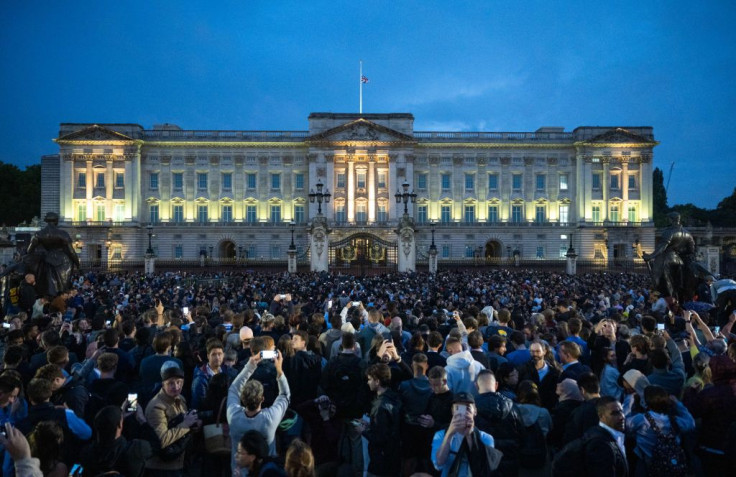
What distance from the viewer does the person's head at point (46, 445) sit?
406 centimetres

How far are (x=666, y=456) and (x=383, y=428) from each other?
2.82m

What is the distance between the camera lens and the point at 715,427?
5.32m

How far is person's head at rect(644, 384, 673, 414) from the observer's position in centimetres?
488

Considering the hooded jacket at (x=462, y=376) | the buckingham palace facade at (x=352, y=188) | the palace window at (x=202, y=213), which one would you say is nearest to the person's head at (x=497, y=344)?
the hooded jacket at (x=462, y=376)

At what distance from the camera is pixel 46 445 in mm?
4066

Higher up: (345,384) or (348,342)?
(348,342)

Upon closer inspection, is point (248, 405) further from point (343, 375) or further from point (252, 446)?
point (343, 375)

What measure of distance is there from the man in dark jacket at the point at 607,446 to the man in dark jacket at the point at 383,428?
76.3 inches

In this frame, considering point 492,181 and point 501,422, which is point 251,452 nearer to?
point 501,422

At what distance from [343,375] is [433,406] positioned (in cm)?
144

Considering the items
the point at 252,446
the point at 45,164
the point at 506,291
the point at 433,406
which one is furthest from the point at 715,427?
the point at 45,164

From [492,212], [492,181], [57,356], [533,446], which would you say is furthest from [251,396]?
[492,181]

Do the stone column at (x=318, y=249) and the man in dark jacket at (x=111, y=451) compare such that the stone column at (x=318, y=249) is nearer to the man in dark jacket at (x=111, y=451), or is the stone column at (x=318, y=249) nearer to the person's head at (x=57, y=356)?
the person's head at (x=57, y=356)

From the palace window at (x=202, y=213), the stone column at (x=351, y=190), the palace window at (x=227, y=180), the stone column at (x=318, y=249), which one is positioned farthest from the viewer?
the palace window at (x=227, y=180)
